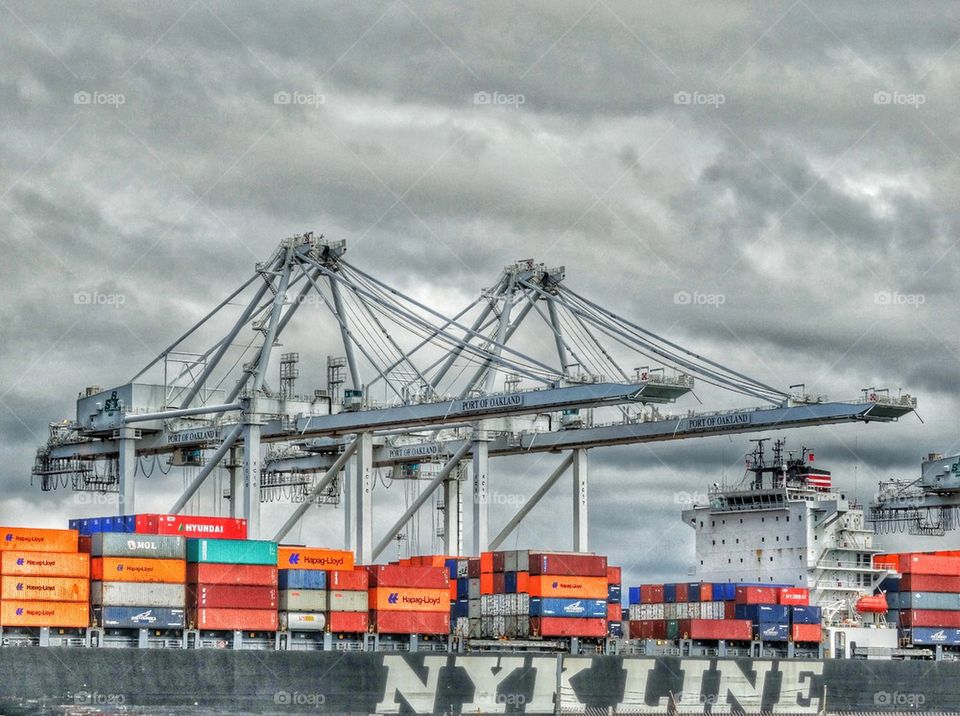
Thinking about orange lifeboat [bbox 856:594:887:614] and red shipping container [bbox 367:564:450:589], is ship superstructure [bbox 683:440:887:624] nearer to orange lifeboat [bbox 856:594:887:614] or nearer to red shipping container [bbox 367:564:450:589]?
orange lifeboat [bbox 856:594:887:614]

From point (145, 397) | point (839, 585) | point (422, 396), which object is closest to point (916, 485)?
point (839, 585)

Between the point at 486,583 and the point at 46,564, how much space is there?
14657 mm

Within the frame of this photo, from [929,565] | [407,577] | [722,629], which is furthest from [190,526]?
[929,565]

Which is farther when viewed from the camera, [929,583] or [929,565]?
[929,583]

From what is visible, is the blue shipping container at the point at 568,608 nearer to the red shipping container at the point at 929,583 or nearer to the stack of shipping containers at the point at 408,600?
the stack of shipping containers at the point at 408,600

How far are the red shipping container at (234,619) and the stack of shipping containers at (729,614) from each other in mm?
16209

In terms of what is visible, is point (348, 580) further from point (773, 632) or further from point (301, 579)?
point (773, 632)

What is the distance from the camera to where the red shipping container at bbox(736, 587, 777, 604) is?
54000 mm

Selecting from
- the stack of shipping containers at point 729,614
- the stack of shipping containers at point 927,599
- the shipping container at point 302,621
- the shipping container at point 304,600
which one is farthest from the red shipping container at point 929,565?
the shipping container at point 302,621

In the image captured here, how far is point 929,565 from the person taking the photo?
58250 mm

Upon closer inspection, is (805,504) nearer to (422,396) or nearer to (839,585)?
(839,585)

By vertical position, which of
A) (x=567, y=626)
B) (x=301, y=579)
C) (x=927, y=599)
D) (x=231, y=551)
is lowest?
(x=567, y=626)

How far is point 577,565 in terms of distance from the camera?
48.9 m

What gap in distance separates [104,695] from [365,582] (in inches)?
322
